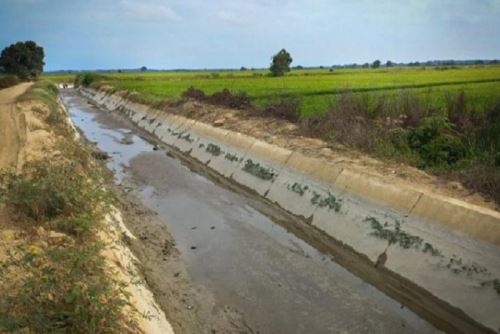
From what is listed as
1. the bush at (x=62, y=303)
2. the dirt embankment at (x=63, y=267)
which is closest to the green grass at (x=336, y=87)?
the dirt embankment at (x=63, y=267)

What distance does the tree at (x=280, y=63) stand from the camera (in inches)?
2876

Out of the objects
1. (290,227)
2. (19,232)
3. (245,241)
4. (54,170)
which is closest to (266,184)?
(290,227)

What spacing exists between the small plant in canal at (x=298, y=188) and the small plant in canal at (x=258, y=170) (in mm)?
1168

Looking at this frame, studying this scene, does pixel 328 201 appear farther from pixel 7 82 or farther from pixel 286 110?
pixel 7 82

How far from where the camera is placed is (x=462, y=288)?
610 centimetres

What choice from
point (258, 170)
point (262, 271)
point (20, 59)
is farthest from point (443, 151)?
point (20, 59)

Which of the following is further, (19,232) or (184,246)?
(184,246)

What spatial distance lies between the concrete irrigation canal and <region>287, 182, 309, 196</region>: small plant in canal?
3 centimetres

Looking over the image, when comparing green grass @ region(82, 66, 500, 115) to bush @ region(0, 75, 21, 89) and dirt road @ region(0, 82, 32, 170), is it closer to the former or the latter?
dirt road @ region(0, 82, 32, 170)

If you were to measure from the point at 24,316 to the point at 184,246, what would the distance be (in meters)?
4.89

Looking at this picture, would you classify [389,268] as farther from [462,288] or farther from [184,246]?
[184,246]

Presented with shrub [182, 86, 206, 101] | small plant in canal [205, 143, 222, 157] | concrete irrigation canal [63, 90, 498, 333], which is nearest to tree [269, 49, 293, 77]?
shrub [182, 86, 206, 101]

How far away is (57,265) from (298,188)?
6.74 m

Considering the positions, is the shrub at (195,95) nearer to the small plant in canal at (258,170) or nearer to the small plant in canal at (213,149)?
the small plant in canal at (213,149)
